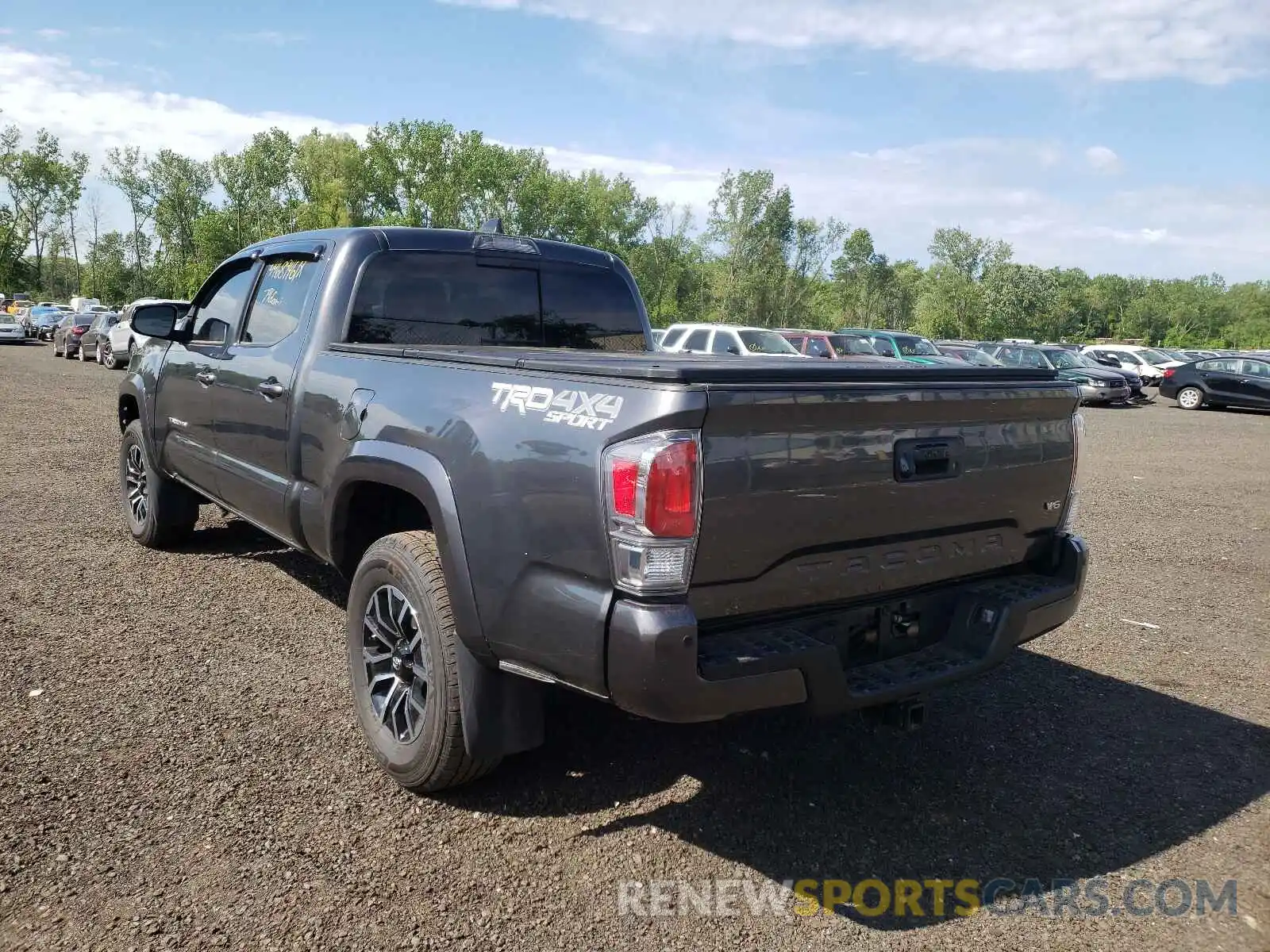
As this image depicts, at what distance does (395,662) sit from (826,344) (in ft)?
56.2

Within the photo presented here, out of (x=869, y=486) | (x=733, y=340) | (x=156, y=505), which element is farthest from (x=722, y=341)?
(x=869, y=486)

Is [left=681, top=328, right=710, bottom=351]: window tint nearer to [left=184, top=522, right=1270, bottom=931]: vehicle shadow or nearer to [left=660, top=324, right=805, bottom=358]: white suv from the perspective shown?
[left=660, top=324, right=805, bottom=358]: white suv

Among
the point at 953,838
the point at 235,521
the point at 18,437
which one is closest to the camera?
the point at 953,838

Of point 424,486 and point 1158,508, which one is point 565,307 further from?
point 1158,508

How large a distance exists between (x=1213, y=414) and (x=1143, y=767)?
80.5ft

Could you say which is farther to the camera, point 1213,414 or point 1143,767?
point 1213,414

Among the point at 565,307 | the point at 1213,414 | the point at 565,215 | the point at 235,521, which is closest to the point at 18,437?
the point at 235,521

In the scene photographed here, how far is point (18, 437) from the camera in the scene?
11.2 metres

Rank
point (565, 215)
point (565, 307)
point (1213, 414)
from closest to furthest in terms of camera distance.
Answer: point (565, 307), point (1213, 414), point (565, 215)

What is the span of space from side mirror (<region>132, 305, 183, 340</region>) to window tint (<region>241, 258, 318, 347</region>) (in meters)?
0.93

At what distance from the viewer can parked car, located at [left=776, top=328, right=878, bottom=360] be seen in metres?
19.4

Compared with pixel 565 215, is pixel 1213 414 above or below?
below

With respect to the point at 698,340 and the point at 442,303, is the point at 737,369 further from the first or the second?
the point at 698,340

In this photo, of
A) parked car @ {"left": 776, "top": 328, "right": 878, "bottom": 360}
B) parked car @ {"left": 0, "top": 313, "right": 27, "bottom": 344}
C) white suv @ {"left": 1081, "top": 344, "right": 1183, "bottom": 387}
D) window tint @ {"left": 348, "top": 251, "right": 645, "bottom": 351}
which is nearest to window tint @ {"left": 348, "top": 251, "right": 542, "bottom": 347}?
window tint @ {"left": 348, "top": 251, "right": 645, "bottom": 351}
